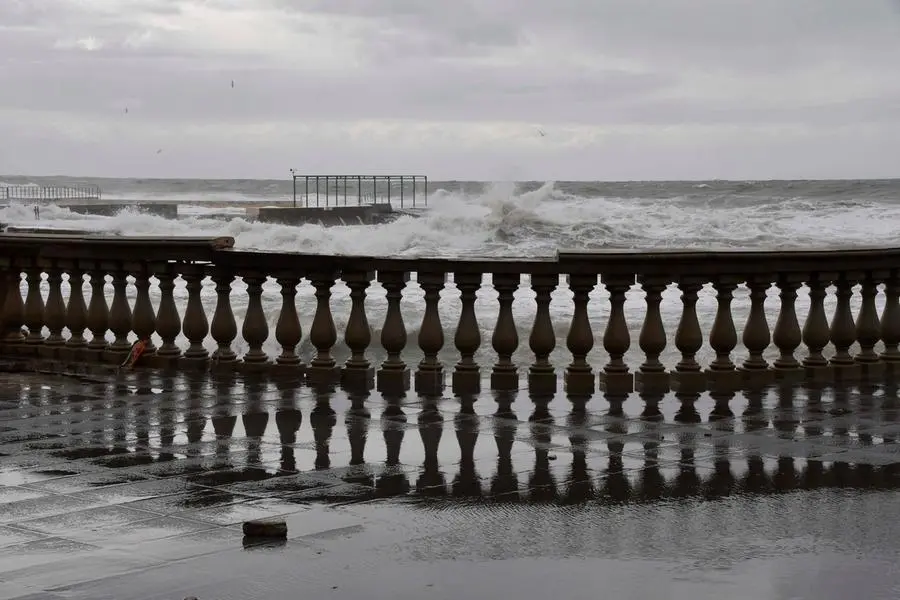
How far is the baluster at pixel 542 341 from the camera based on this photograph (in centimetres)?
873

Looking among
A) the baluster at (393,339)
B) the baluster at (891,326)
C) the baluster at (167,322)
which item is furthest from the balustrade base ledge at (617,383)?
the baluster at (167,322)

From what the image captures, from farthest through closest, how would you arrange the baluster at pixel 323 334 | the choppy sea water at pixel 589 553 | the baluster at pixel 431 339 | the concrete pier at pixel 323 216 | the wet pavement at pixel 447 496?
the concrete pier at pixel 323 216 < the baluster at pixel 323 334 < the baluster at pixel 431 339 < the wet pavement at pixel 447 496 < the choppy sea water at pixel 589 553

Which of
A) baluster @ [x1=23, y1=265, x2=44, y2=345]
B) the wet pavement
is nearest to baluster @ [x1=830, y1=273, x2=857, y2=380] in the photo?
the wet pavement

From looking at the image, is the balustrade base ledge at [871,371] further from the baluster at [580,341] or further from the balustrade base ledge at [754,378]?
the baluster at [580,341]

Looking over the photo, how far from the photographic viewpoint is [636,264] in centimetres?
865

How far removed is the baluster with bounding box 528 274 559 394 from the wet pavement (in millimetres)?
390

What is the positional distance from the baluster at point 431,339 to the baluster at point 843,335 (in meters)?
2.90

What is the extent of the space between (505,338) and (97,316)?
11.3ft

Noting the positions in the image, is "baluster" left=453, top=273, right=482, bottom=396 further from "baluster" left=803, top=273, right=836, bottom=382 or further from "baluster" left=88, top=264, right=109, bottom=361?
"baluster" left=88, top=264, right=109, bottom=361

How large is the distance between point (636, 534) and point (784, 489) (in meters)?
1.10

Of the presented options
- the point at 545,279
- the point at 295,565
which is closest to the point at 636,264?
the point at 545,279

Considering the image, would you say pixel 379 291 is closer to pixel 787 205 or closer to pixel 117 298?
pixel 117 298

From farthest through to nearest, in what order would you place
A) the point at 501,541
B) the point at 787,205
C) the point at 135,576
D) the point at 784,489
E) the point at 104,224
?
the point at 787,205, the point at 104,224, the point at 784,489, the point at 501,541, the point at 135,576

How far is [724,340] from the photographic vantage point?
904 cm
